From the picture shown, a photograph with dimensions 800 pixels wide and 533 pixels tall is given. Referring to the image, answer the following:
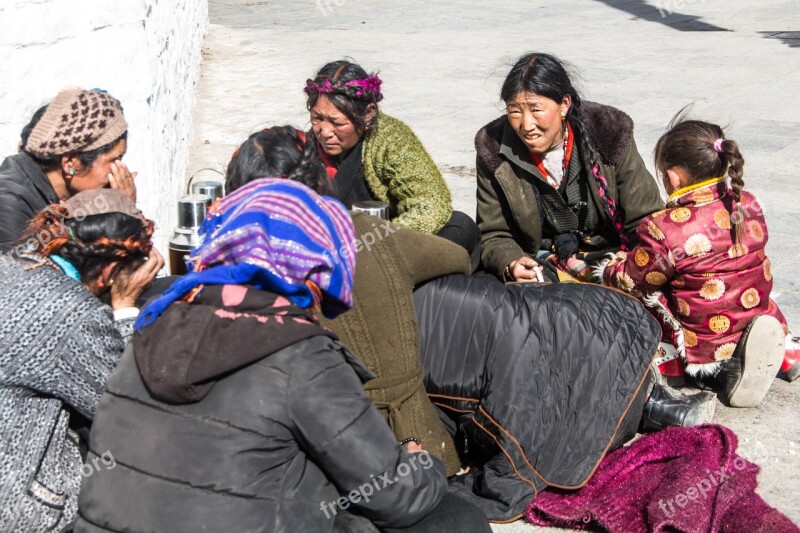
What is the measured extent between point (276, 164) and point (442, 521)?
3.59 feet

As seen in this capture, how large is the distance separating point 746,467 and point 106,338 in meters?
2.05

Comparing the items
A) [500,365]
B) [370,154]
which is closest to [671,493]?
[500,365]

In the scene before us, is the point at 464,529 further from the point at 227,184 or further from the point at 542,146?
the point at 542,146

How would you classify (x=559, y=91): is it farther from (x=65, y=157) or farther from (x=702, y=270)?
(x=65, y=157)

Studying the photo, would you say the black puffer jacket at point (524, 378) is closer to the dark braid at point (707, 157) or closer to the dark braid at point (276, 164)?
the dark braid at point (276, 164)

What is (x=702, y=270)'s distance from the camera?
3.52m

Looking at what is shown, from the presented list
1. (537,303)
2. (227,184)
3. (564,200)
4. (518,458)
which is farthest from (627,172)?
(227,184)

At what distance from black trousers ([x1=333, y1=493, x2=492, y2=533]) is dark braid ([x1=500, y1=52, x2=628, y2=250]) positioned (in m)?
1.89

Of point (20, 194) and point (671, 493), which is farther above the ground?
point (20, 194)
